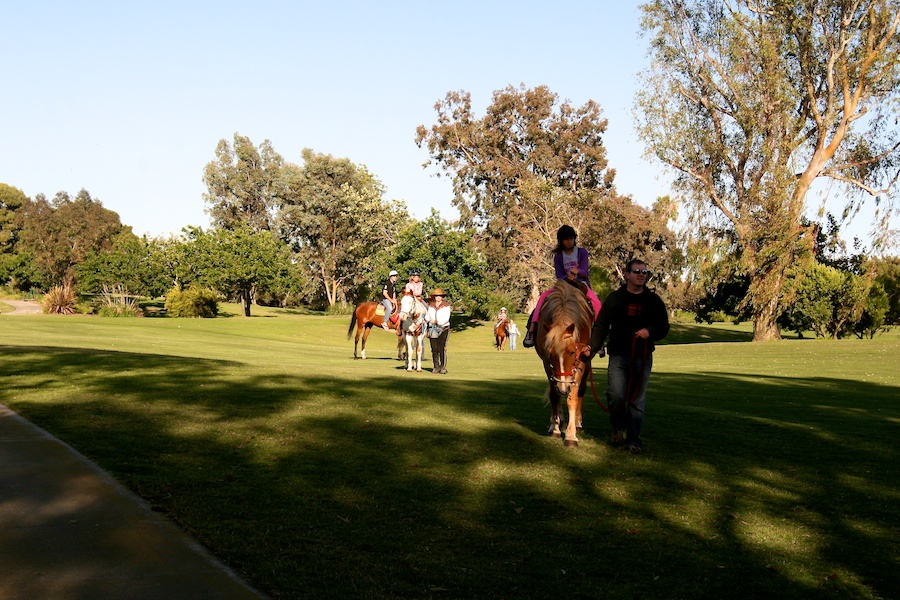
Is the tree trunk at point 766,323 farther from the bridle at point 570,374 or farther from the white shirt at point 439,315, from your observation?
the bridle at point 570,374

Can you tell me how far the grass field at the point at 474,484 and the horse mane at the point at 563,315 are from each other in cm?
137

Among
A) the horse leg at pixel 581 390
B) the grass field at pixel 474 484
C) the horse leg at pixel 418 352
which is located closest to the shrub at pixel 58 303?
the horse leg at pixel 418 352

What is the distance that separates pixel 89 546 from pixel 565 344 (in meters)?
6.17

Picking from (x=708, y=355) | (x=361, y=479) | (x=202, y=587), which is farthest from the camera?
(x=708, y=355)

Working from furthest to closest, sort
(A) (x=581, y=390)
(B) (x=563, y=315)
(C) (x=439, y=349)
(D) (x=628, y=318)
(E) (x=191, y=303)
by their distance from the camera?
(E) (x=191, y=303) → (C) (x=439, y=349) → (A) (x=581, y=390) → (B) (x=563, y=315) → (D) (x=628, y=318)

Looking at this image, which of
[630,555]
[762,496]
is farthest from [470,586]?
[762,496]

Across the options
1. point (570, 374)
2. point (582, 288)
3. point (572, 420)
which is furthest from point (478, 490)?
point (582, 288)

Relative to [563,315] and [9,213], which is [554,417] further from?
[9,213]

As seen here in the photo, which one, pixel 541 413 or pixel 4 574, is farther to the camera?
pixel 541 413

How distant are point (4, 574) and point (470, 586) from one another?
3013mm

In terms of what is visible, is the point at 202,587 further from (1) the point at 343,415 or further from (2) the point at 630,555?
(1) the point at 343,415

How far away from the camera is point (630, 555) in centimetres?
702

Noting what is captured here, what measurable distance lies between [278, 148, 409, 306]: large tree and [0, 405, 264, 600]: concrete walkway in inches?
3186

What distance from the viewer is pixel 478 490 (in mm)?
8773
